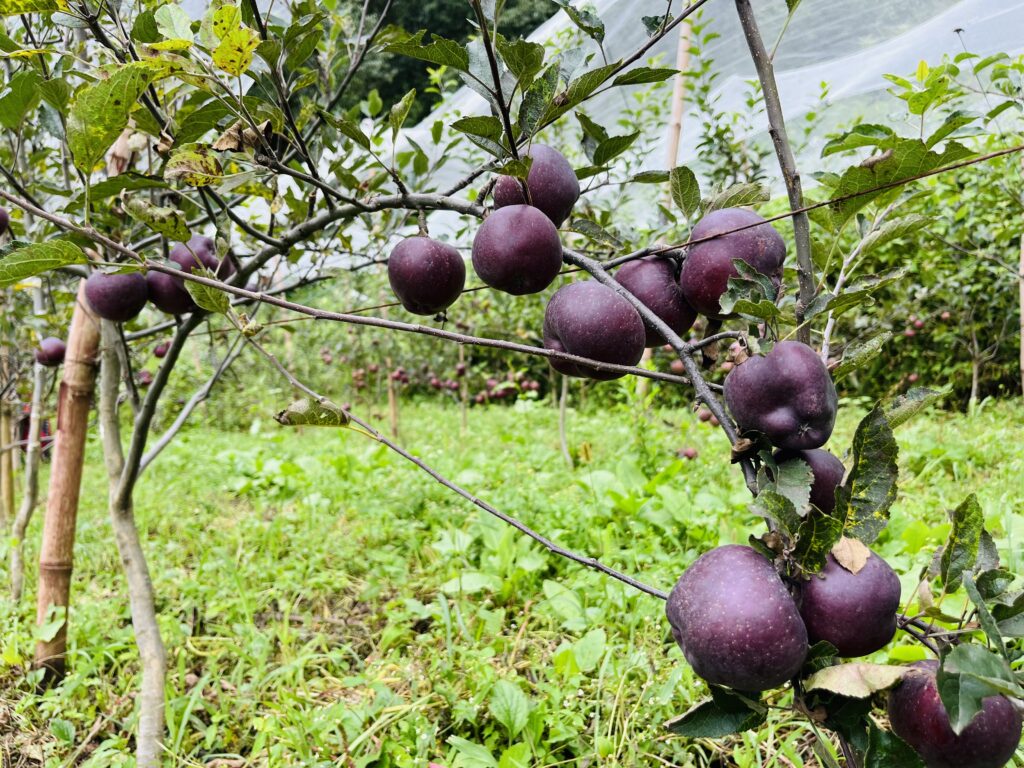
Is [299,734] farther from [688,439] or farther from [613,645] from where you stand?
[688,439]

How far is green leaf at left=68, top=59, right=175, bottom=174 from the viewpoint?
69cm

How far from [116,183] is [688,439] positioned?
3.10 metres

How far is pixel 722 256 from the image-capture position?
0.60 m

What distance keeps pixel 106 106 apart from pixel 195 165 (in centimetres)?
10

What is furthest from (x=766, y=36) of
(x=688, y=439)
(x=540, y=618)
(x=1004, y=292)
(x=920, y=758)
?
(x=920, y=758)

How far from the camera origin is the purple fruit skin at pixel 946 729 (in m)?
0.50

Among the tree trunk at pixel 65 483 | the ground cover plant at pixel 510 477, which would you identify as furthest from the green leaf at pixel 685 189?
the tree trunk at pixel 65 483

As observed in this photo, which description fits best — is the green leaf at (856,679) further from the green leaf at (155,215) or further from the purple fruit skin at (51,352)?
the purple fruit skin at (51,352)

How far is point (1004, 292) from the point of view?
468cm

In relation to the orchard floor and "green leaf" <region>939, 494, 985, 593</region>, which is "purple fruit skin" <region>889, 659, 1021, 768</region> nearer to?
"green leaf" <region>939, 494, 985, 593</region>

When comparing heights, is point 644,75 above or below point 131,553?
above

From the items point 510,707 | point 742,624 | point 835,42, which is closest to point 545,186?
point 742,624

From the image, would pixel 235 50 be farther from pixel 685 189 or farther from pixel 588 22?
pixel 685 189

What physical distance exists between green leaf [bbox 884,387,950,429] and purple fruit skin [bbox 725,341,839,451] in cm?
10
